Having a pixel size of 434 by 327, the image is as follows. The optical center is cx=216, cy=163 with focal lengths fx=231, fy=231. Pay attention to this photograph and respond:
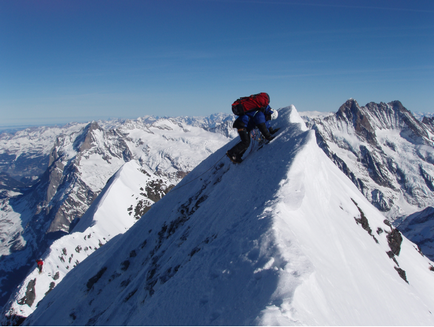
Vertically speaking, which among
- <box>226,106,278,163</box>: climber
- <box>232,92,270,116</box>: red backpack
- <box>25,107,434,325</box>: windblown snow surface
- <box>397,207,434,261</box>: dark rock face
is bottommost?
<box>397,207,434,261</box>: dark rock face

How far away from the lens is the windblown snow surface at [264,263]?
5566mm

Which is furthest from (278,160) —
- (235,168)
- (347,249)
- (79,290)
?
(79,290)

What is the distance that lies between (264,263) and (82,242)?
193ft

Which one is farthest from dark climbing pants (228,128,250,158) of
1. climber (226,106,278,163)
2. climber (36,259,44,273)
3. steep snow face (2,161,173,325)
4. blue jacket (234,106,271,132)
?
climber (36,259,44,273)

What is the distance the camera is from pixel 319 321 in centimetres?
480

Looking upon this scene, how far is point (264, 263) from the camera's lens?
19.9ft

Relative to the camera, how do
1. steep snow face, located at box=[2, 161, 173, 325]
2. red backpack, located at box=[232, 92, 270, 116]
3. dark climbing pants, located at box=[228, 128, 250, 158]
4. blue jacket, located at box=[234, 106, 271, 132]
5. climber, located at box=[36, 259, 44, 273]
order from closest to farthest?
red backpack, located at box=[232, 92, 270, 116] < blue jacket, located at box=[234, 106, 271, 132] < dark climbing pants, located at box=[228, 128, 250, 158] < steep snow face, located at box=[2, 161, 173, 325] < climber, located at box=[36, 259, 44, 273]

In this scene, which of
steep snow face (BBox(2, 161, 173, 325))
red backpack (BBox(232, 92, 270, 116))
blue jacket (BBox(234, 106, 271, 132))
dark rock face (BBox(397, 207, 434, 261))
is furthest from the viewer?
dark rock face (BBox(397, 207, 434, 261))

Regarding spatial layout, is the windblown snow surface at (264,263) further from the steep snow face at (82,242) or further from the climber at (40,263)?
the steep snow face at (82,242)

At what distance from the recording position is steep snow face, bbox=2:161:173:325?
144ft

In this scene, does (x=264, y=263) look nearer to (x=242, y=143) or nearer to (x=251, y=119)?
(x=242, y=143)

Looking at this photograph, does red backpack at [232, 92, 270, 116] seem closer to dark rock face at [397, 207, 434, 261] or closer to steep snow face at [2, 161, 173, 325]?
steep snow face at [2, 161, 173, 325]

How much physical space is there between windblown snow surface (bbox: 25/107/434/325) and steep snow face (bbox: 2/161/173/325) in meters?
34.0

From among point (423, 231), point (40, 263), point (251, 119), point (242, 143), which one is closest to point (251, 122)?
point (251, 119)
